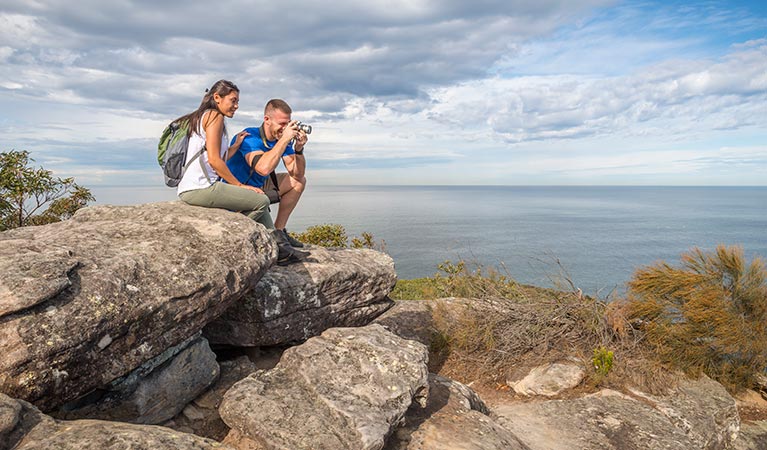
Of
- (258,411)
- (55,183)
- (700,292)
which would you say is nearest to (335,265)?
(258,411)

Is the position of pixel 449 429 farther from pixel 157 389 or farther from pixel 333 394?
pixel 157 389

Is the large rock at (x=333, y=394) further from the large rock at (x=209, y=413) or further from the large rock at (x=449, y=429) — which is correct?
the large rock at (x=209, y=413)

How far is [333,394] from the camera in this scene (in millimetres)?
5926

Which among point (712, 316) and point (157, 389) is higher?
point (712, 316)

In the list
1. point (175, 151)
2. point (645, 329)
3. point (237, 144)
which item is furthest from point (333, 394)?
point (645, 329)

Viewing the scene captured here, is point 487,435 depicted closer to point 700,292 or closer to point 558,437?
point 558,437

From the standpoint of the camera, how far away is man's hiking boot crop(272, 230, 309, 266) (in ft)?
26.6

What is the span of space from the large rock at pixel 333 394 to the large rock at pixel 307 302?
0.98 m

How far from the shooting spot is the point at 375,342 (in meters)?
6.86

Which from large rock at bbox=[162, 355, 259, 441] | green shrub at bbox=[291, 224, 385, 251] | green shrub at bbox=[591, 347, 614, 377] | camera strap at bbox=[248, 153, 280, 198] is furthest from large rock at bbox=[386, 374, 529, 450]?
green shrub at bbox=[291, 224, 385, 251]

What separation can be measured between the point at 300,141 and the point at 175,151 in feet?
6.28

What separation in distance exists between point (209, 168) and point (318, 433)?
4.01 metres

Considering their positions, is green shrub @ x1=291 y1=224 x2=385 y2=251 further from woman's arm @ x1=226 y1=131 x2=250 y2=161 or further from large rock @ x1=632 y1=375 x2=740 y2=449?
large rock @ x1=632 y1=375 x2=740 y2=449

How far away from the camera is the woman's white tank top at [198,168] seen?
7.15 metres
